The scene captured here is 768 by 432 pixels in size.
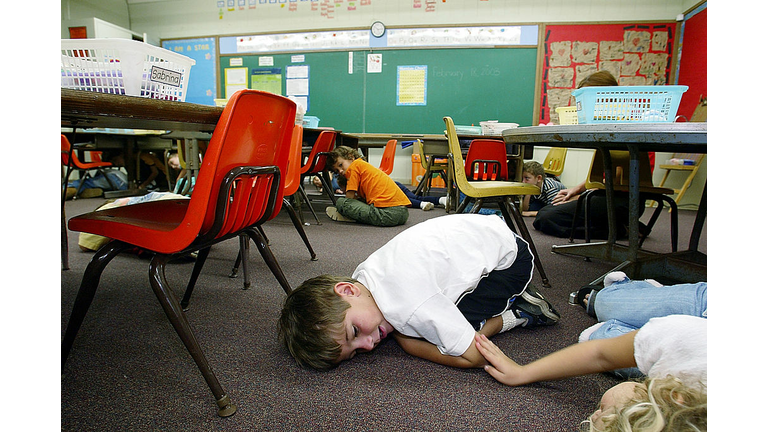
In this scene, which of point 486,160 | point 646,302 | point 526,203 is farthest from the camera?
point 526,203

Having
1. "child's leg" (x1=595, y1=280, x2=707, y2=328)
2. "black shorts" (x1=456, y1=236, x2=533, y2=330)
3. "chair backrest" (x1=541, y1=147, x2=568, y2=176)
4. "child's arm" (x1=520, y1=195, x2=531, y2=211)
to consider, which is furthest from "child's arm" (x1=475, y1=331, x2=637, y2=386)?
"chair backrest" (x1=541, y1=147, x2=568, y2=176)

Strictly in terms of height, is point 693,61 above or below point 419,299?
above

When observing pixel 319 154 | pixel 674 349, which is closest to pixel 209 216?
pixel 674 349

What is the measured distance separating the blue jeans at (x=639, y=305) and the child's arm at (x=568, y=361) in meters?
0.23

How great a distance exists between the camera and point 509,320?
4.09 ft

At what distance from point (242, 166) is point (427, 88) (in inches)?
194

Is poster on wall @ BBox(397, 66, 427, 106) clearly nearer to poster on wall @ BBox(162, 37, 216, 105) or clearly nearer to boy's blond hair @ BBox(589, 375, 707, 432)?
poster on wall @ BBox(162, 37, 216, 105)

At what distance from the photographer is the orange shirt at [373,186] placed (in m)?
3.18

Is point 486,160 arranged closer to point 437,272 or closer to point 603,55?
point 437,272

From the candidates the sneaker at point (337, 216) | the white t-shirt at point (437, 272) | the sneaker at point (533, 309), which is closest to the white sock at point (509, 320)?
the sneaker at point (533, 309)

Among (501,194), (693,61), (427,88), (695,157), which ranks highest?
(693,61)

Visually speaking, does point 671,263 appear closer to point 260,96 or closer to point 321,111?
point 260,96

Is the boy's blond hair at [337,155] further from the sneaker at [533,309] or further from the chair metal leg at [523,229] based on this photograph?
the sneaker at [533,309]

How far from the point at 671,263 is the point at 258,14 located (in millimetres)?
5971
